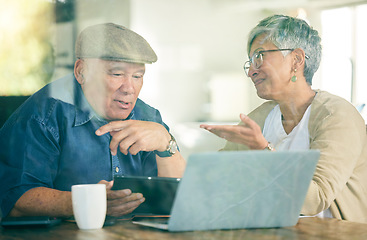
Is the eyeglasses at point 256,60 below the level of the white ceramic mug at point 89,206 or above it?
above

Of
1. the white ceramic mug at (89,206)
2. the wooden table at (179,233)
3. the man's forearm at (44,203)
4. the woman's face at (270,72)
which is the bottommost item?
the man's forearm at (44,203)

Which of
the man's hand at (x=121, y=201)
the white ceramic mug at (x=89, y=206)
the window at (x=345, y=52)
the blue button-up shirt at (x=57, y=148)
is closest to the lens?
the white ceramic mug at (x=89, y=206)

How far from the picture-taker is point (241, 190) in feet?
3.87

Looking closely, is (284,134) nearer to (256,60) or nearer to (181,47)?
(256,60)

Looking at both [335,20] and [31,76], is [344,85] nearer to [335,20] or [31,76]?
[335,20]

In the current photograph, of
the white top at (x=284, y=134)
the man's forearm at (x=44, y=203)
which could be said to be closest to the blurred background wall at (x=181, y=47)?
the white top at (x=284, y=134)

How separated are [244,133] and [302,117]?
376 millimetres

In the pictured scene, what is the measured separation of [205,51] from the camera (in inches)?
78.6

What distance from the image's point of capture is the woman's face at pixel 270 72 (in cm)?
199

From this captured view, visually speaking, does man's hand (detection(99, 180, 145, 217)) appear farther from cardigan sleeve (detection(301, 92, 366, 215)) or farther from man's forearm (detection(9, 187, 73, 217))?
cardigan sleeve (detection(301, 92, 366, 215))

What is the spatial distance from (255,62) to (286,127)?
1.02ft

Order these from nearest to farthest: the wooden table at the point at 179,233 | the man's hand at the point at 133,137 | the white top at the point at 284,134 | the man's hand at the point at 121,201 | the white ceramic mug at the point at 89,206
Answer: the wooden table at the point at 179,233
the white ceramic mug at the point at 89,206
the man's hand at the point at 121,201
the man's hand at the point at 133,137
the white top at the point at 284,134

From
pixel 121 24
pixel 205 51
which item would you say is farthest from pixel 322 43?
pixel 121 24

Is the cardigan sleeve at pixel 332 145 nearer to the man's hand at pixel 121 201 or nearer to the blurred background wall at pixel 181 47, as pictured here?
the blurred background wall at pixel 181 47
